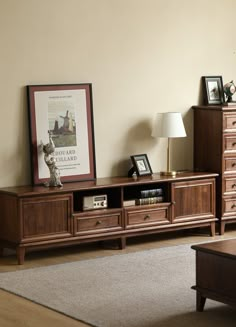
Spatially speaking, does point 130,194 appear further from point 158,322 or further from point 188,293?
point 158,322

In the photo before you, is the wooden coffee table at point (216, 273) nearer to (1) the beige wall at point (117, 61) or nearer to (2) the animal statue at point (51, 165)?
(2) the animal statue at point (51, 165)

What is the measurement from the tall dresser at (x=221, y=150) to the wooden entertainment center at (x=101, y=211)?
0.38ft

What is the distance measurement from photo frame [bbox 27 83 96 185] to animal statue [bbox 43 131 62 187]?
13 centimetres

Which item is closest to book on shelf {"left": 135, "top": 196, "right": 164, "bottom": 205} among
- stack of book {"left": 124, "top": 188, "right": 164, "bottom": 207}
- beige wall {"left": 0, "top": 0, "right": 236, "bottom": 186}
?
stack of book {"left": 124, "top": 188, "right": 164, "bottom": 207}

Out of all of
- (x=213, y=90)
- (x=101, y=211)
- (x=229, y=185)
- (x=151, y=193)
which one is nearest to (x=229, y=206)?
(x=229, y=185)

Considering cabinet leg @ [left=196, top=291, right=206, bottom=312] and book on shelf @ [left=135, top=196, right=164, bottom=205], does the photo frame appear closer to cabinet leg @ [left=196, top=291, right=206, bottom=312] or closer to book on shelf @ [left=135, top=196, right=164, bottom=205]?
book on shelf @ [left=135, top=196, right=164, bottom=205]

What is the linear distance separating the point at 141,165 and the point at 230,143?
0.83 metres

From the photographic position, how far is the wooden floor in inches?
186

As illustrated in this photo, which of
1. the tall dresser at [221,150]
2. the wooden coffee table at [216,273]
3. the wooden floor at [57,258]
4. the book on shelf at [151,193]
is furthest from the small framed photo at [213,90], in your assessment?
the wooden coffee table at [216,273]

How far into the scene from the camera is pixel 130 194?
274 inches

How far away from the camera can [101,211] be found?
21.5ft

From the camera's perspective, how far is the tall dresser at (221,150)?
718 centimetres

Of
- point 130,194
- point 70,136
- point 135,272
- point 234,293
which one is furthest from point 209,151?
point 234,293

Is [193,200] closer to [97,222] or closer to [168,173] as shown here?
[168,173]
